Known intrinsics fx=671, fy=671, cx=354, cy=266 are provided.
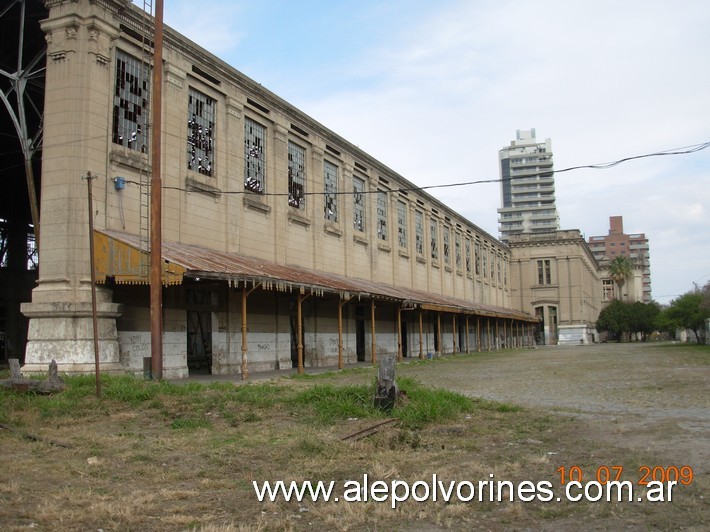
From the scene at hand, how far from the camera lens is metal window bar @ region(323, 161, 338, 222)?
1225 inches

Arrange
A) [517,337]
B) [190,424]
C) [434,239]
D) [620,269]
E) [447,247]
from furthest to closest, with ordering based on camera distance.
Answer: [620,269]
[517,337]
[447,247]
[434,239]
[190,424]

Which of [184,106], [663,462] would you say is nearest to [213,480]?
[663,462]

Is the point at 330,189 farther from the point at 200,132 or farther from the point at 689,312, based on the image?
the point at 689,312

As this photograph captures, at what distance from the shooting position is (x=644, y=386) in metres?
15.8

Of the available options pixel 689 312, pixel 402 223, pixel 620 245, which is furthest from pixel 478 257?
pixel 620 245

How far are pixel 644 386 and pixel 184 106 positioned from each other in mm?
15674

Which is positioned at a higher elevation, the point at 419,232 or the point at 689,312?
the point at 419,232

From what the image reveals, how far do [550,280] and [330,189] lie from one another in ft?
162

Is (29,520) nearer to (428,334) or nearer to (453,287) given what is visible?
(428,334)

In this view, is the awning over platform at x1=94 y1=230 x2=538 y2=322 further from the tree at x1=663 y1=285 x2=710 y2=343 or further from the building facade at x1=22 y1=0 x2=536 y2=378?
the tree at x1=663 y1=285 x2=710 y2=343

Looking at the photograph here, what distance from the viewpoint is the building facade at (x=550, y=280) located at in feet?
244

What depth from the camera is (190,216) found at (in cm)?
2133

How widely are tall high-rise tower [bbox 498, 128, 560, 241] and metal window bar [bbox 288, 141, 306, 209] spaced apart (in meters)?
121

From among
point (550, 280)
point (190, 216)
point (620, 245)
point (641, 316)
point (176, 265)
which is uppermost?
point (620, 245)
